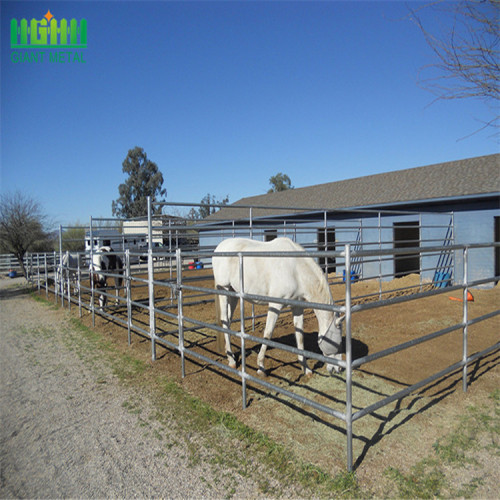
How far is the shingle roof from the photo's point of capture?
10492 mm

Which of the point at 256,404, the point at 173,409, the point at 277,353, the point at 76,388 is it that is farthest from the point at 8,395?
the point at 277,353

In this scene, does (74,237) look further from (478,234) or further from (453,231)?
(478,234)

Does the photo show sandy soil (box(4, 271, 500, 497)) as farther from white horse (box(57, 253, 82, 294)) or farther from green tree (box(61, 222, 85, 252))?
green tree (box(61, 222, 85, 252))

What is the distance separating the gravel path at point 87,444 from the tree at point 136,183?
123 feet

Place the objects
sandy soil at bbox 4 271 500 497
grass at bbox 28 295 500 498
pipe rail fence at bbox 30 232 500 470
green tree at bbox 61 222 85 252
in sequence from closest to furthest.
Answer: grass at bbox 28 295 500 498 → pipe rail fence at bbox 30 232 500 470 → sandy soil at bbox 4 271 500 497 → green tree at bbox 61 222 85 252

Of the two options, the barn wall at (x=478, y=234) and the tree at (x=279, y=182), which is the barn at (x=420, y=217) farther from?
the tree at (x=279, y=182)

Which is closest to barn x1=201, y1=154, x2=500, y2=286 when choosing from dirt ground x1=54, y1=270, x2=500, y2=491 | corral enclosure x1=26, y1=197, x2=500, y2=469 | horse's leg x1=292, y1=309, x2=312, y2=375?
corral enclosure x1=26, y1=197, x2=500, y2=469

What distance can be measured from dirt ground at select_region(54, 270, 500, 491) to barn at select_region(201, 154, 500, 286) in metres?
2.27

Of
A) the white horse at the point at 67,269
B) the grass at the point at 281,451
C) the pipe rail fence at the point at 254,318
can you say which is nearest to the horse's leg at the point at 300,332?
the pipe rail fence at the point at 254,318

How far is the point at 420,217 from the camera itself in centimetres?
937

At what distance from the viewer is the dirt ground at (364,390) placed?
252 centimetres

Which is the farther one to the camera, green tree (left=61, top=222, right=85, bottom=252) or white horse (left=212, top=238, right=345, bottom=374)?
green tree (left=61, top=222, right=85, bottom=252)

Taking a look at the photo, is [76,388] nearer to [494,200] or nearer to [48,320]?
[48,320]

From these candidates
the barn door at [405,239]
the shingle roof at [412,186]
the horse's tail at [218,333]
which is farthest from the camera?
the barn door at [405,239]
